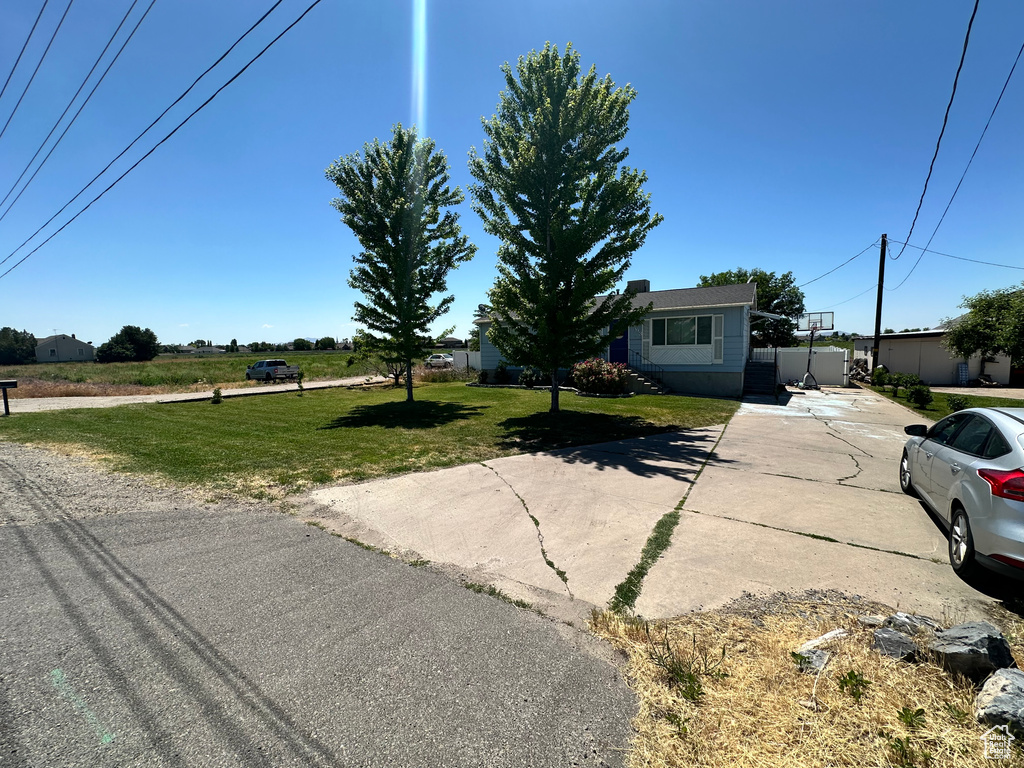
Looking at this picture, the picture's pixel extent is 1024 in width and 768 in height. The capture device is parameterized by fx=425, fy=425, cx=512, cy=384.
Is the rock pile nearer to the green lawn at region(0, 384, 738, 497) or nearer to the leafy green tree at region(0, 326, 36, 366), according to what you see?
the green lawn at region(0, 384, 738, 497)

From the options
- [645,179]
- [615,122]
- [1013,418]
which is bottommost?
[1013,418]

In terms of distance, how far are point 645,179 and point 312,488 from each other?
11.3m

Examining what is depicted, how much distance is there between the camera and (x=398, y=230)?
16.0 meters

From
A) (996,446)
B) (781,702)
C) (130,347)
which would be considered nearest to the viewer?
(781,702)

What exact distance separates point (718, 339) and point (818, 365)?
364 inches

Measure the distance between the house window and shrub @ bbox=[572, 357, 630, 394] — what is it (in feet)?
10.1

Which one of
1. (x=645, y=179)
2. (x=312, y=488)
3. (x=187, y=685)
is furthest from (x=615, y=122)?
(x=187, y=685)

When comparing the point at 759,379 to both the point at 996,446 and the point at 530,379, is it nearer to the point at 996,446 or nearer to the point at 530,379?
the point at 530,379

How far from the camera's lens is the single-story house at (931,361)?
75.9ft

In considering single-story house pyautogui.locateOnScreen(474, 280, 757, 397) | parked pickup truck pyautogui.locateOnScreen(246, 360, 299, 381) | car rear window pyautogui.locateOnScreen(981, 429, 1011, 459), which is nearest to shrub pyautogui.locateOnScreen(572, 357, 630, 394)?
single-story house pyautogui.locateOnScreen(474, 280, 757, 397)

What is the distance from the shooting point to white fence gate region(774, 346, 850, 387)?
23.0 m

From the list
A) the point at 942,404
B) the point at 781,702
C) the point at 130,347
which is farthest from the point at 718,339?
the point at 130,347

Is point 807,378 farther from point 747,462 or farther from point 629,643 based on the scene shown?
point 629,643

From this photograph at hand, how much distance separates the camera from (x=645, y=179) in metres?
11.8
